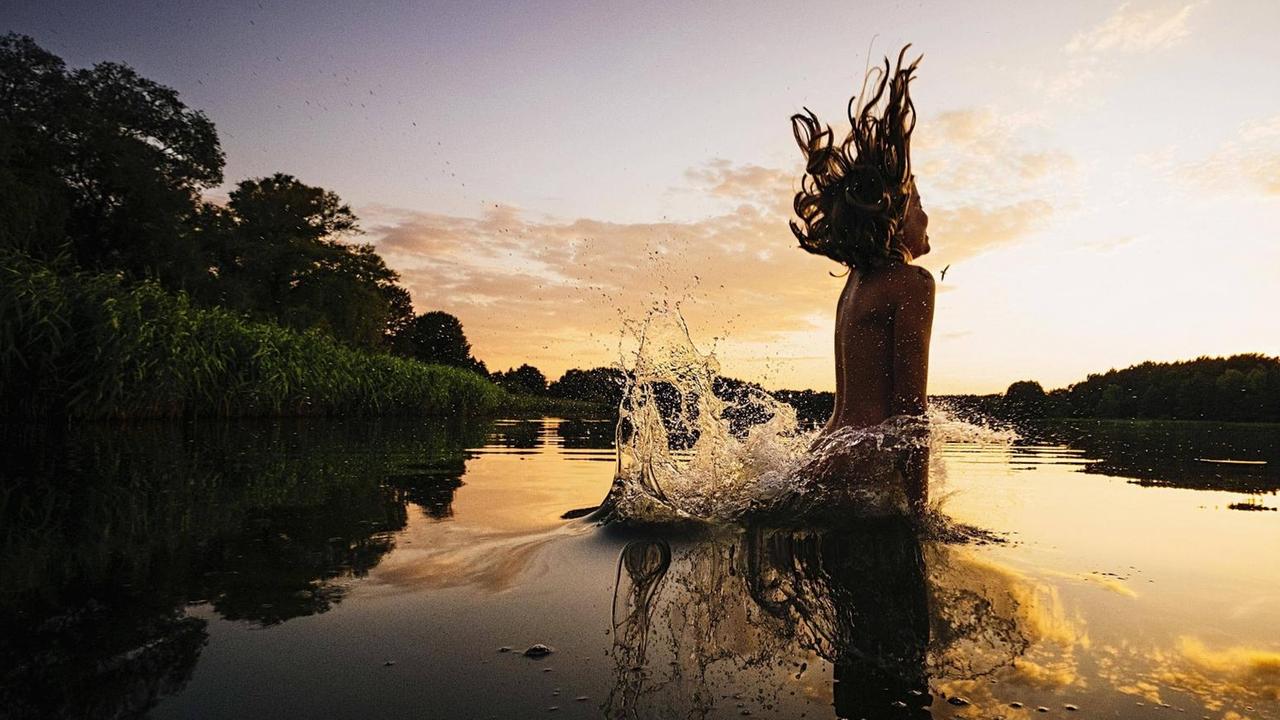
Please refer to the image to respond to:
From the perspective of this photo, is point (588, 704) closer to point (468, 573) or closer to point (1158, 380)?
point (468, 573)

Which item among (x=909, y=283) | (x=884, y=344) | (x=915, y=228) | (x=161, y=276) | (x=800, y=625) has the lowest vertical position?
(x=800, y=625)

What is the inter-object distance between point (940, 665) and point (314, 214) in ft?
166

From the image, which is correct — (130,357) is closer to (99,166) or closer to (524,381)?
(99,166)

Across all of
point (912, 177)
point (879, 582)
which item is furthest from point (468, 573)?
point (912, 177)

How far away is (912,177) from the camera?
4680 millimetres

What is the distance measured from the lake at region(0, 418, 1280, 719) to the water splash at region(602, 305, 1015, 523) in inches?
9.8

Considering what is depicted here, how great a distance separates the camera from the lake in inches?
75.0

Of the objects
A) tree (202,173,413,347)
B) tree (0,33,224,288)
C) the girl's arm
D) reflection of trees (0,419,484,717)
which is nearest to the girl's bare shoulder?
the girl's arm

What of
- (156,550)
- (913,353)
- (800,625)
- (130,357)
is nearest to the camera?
(800,625)

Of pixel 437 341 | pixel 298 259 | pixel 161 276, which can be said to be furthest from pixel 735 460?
pixel 437 341

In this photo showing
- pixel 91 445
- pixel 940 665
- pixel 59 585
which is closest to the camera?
pixel 940 665

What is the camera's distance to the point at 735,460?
199 inches

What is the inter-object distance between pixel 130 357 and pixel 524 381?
3698 centimetres

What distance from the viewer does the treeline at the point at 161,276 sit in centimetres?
1233
